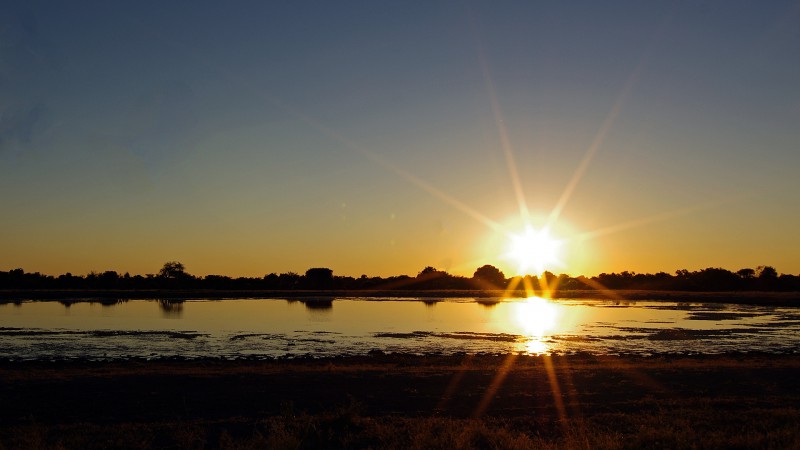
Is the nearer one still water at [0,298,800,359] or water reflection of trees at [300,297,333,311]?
still water at [0,298,800,359]

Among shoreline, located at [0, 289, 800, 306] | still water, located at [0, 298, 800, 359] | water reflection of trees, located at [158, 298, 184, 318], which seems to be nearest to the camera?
still water, located at [0, 298, 800, 359]

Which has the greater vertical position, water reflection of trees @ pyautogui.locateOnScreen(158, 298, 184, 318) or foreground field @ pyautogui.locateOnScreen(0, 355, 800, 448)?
water reflection of trees @ pyautogui.locateOnScreen(158, 298, 184, 318)

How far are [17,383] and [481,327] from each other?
38566mm

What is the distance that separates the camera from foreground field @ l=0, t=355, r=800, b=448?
1370cm

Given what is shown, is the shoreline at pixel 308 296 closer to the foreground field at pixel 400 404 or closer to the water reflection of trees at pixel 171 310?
the water reflection of trees at pixel 171 310

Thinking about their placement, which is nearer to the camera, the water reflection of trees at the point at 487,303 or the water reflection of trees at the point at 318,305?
the water reflection of trees at the point at 318,305

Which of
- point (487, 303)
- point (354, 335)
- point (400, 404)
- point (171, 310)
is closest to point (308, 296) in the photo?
point (487, 303)

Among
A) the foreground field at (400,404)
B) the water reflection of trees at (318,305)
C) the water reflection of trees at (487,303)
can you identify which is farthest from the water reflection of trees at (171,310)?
the water reflection of trees at (487,303)

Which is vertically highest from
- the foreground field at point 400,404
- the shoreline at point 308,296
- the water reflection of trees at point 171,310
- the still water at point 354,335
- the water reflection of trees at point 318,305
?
the shoreline at point 308,296

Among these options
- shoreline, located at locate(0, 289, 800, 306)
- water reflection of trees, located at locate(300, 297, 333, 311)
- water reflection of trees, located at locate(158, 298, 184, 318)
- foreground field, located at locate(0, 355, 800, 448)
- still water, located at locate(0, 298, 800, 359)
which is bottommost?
foreground field, located at locate(0, 355, 800, 448)

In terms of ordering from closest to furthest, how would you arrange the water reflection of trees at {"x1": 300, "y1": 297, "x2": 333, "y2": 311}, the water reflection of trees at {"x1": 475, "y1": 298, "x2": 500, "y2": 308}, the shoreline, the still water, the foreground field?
the foreground field → the still water → the water reflection of trees at {"x1": 300, "y1": 297, "x2": 333, "y2": 311} → the water reflection of trees at {"x1": 475, "y1": 298, "x2": 500, "y2": 308} → the shoreline

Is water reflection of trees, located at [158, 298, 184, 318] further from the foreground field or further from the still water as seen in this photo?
the foreground field

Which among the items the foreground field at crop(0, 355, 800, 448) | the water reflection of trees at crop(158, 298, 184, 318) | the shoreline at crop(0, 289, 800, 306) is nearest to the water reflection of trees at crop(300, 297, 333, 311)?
the water reflection of trees at crop(158, 298, 184, 318)

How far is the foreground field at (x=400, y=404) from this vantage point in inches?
539
